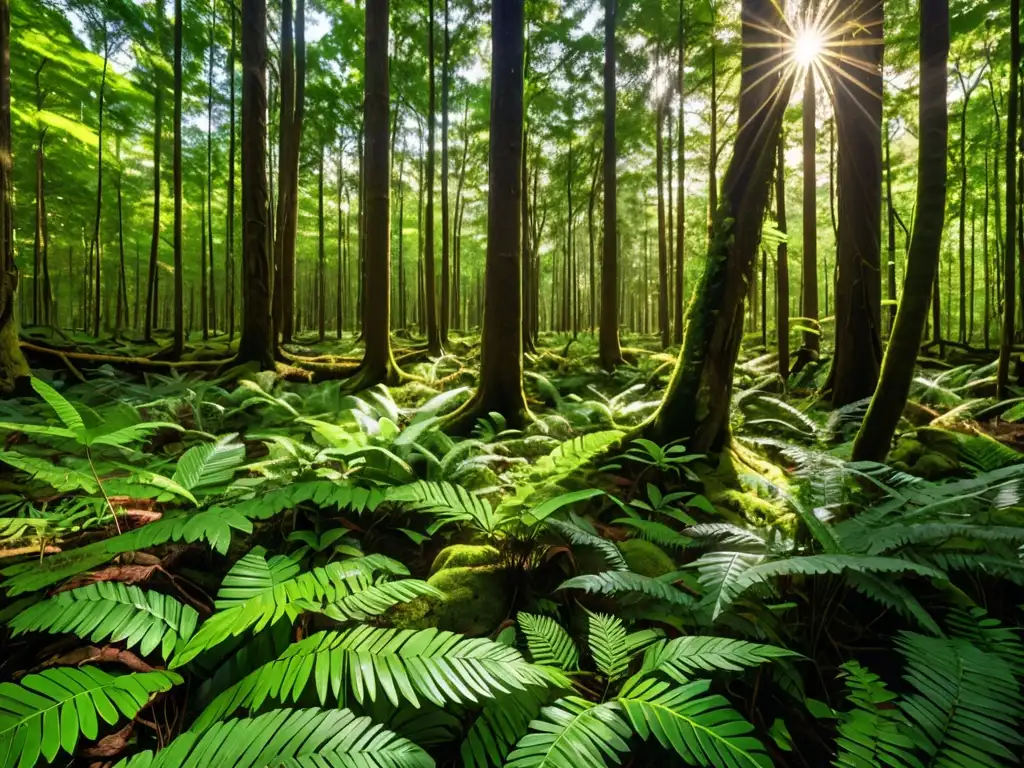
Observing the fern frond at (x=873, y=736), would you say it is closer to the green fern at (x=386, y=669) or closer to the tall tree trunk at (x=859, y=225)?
the green fern at (x=386, y=669)

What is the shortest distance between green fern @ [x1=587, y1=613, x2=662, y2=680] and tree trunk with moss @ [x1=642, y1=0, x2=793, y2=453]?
7.12 ft

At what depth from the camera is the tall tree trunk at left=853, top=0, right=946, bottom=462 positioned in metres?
2.21

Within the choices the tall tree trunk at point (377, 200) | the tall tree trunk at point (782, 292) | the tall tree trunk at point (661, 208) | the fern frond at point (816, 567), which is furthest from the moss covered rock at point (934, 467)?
the tall tree trunk at point (661, 208)

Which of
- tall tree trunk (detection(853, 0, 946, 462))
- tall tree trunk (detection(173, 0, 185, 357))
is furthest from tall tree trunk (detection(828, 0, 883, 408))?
tall tree trunk (detection(173, 0, 185, 357))

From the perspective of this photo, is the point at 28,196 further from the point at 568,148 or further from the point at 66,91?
the point at 568,148

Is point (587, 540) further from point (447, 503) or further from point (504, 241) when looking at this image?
point (504, 241)

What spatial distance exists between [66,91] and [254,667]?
18.1 meters

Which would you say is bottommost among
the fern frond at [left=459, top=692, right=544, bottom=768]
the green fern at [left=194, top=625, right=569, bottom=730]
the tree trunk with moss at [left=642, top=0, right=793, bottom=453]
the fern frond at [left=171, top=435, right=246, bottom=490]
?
the fern frond at [left=459, top=692, right=544, bottom=768]

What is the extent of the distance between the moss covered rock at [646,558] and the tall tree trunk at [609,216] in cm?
778

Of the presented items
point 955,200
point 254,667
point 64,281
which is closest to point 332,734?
point 254,667

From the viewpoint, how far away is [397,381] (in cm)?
707

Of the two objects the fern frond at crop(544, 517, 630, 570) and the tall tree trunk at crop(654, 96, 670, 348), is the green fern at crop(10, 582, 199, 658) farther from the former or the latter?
the tall tree trunk at crop(654, 96, 670, 348)

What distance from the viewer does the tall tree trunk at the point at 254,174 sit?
270 inches

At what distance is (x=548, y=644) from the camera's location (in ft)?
5.24
